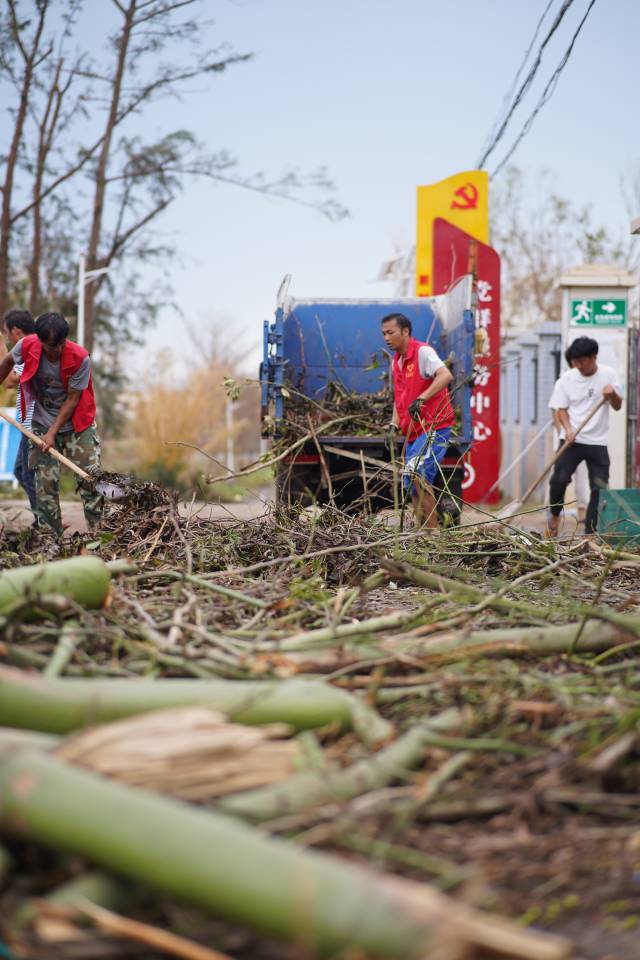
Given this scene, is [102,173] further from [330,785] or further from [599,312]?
[330,785]

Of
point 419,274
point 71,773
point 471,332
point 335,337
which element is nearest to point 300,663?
point 71,773

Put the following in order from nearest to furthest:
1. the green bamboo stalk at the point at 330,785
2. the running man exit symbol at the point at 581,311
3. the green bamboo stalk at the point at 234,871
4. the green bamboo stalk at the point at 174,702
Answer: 1. the green bamboo stalk at the point at 234,871
2. the green bamboo stalk at the point at 330,785
3. the green bamboo stalk at the point at 174,702
4. the running man exit symbol at the point at 581,311

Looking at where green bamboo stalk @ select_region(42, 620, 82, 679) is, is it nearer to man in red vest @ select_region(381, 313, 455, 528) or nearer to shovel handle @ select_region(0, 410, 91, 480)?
shovel handle @ select_region(0, 410, 91, 480)

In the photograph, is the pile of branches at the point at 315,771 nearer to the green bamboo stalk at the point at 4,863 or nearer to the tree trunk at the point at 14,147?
the green bamboo stalk at the point at 4,863

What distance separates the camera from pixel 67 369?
7.74 metres

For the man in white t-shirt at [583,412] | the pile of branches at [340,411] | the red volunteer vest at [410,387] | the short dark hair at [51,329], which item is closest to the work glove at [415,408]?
the red volunteer vest at [410,387]

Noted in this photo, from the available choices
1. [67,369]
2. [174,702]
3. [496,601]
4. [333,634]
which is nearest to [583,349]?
[67,369]

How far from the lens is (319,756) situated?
230 centimetres

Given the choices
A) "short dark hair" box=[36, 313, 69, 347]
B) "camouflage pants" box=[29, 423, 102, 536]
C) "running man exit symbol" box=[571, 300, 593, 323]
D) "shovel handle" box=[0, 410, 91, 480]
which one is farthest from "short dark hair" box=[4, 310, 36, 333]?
"running man exit symbol" box=[571, 300, 593, 323]

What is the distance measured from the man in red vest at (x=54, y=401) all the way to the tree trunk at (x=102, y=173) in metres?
14.3

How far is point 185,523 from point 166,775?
132 inches

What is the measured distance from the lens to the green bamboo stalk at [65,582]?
3.23 m

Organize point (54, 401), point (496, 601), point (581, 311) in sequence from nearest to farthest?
point (496, 601) → point (54, 401) → point (581, 311)

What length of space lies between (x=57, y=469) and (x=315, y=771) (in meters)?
5.88
